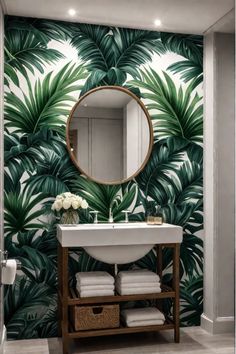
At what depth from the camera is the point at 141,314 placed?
10.8ft

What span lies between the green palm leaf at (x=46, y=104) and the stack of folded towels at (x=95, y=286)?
1259 mm

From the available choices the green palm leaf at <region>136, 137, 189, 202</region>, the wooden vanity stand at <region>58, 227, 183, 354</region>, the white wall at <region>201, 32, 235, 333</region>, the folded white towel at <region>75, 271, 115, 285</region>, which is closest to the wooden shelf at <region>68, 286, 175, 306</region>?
the wooden vanity stand at <region>58, 227, 183, 354</region>

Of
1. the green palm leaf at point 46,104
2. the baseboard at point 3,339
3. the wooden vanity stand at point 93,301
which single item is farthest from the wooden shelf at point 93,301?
the green palm leaf at point 46,104

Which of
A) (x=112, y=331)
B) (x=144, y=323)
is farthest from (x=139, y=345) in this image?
(x=112, y=331)

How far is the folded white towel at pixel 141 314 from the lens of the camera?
128 inches

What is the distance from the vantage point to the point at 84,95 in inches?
141

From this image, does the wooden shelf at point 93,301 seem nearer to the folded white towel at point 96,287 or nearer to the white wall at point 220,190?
the folded white towel at point 96,287

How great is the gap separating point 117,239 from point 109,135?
3.29ft

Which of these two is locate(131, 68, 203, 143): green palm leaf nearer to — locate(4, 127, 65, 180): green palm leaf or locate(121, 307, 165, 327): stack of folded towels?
locate(4, 127, 65, 180): green palm leaf

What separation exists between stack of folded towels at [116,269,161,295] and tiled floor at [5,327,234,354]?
1.44ft

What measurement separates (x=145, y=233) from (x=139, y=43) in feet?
5.66

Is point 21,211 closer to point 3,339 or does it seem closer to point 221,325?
point 3,339

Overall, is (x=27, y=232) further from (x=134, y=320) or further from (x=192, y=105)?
(x=192, y=105)

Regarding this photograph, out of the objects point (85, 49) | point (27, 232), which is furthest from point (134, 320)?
point (85, 49)
